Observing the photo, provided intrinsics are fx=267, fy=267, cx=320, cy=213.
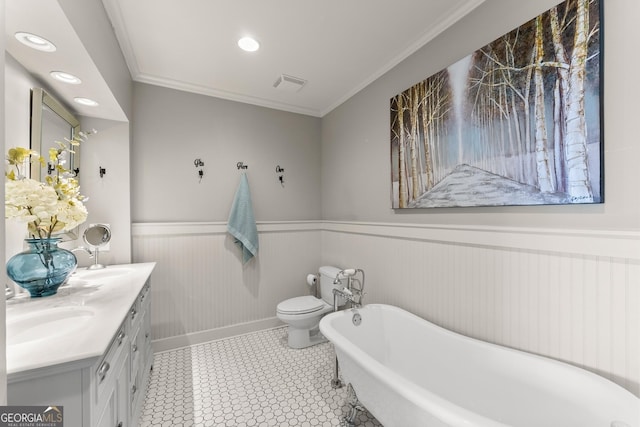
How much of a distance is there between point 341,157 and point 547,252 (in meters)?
1.91

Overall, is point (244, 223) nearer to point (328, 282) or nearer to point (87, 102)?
point (328, 282)

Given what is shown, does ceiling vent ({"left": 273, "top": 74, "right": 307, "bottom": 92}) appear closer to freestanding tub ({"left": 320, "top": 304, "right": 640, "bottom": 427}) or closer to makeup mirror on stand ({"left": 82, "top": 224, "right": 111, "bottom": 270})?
makeup mirror on stand ({"left": 82, "top": 224, "right": 111, "bottom": 270})

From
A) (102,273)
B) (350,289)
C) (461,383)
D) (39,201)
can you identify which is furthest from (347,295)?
(39,201)

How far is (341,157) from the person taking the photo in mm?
2791

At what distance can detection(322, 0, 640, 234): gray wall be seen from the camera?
3.39 feet

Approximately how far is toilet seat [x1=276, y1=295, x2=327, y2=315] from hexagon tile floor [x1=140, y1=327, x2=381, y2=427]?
360 mm

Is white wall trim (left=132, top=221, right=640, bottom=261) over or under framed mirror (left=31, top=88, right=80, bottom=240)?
under

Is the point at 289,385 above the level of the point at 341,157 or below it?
below

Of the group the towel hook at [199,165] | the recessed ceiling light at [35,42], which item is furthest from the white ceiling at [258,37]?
the towel hook at [199,165]

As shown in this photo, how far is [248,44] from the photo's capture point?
1.90 metres

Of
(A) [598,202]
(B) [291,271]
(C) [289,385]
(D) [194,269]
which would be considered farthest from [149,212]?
(A) [598,202]

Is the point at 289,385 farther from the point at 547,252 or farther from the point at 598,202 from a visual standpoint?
the point at 598,202

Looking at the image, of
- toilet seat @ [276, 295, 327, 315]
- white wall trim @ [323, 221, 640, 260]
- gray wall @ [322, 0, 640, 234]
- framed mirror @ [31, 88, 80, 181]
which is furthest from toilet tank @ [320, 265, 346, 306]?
framed mirror @ [31, 88, 80, 181]

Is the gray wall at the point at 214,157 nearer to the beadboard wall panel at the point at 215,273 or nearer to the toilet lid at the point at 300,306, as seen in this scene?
the beadboard wall panel at the point at 215,273
